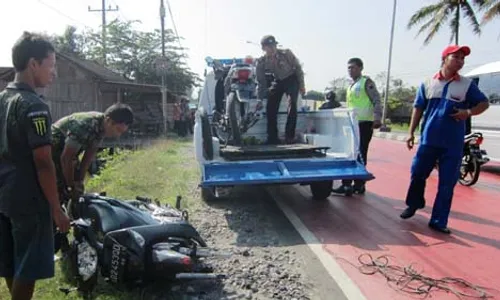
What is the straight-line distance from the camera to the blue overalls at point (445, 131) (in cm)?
477

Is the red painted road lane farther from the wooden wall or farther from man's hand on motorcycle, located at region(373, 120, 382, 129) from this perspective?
the wooden wall

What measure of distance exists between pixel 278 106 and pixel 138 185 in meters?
2.68

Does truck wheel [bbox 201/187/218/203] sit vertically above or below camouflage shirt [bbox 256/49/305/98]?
below

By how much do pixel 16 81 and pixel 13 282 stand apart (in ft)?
3.84

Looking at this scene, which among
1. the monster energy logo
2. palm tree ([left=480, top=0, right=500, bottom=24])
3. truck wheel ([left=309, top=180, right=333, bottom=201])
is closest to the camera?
the monster energy logo

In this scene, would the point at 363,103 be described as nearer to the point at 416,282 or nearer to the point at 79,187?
the point at 416,282

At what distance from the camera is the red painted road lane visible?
3.75m

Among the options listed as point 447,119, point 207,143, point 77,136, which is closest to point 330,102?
point 207,143

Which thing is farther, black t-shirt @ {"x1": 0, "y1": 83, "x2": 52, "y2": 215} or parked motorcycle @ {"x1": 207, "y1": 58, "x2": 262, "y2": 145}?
parked motorcycle @ {"x1": 207, "y1": 58, "x2": 262, "y2": 145}

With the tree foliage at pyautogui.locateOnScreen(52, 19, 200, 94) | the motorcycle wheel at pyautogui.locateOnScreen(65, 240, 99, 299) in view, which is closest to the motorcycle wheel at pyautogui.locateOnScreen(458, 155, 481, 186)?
the motorcycle wheel at pyautogui.locateOnScreen(65, 240, 99, 299)

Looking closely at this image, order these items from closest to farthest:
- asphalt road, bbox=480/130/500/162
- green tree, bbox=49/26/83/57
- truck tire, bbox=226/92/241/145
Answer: truck tire, bbox=226/92/241/145
asphalt road, bbox=480/130/500/162
green tree, bbox=49/26/83/57

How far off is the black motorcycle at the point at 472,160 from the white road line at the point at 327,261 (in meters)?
4.08

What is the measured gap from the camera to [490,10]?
19.1 meters

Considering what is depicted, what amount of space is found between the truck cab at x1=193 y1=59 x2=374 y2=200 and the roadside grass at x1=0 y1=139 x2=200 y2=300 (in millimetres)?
918
